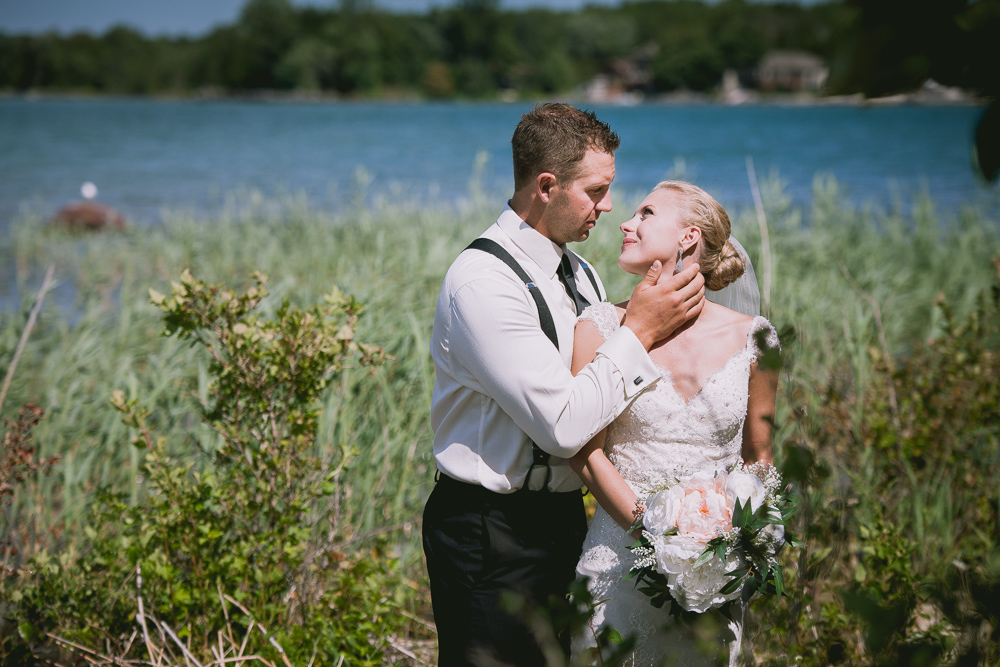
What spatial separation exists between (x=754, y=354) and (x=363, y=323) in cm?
238

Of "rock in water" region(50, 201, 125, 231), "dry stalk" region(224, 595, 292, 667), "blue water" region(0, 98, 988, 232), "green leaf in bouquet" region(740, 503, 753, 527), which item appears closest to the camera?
"green leaf in bouquet" region(740, 503, 753, 527)

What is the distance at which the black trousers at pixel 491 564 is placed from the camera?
227 centimetres

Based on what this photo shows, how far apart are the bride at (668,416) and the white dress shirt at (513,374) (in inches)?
5.7

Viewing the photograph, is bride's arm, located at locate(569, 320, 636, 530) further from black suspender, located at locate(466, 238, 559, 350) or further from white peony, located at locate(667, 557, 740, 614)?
white peony, located at locate(667, 557, 740, 614)

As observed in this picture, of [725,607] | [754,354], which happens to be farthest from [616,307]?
[725,607]

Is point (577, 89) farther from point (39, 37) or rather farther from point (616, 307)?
point (616, 307)

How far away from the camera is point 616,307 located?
2453mm

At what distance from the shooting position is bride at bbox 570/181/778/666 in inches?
88.2

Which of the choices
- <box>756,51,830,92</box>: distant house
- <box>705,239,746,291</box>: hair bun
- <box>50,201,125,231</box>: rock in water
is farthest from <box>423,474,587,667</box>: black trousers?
<box>756,51,830,92</box>: distant house

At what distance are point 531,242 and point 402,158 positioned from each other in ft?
92.2

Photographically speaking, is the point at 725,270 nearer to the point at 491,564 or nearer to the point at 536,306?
the point at 536,306

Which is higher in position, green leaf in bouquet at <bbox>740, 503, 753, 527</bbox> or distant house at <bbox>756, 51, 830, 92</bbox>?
distant house at <bbox>756, 51, 830, 92</bbox>

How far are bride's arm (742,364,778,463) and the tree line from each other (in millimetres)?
78444

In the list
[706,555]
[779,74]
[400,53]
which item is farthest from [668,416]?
[400,53]
